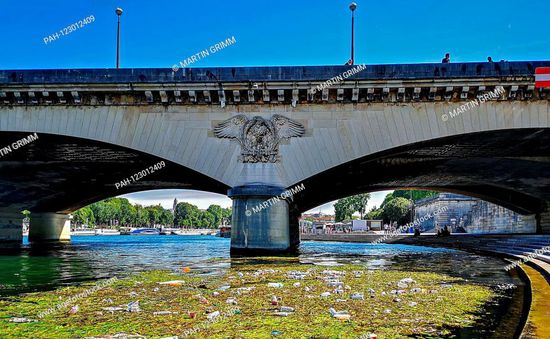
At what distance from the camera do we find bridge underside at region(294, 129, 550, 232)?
25.3 metres

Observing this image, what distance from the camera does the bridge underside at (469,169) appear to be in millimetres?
25328

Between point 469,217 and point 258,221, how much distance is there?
6617 cm

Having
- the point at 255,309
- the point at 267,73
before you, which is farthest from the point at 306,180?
the point at 255,309

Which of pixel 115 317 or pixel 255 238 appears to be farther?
pixel 255 238

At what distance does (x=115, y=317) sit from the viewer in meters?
7.52

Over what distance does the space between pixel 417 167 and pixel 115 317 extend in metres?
31.4

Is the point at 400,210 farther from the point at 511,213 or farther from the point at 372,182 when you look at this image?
the point at 372,182

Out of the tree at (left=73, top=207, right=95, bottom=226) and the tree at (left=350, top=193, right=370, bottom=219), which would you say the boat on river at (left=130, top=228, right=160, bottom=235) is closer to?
the tree at (left=73, top=207, right=95, bottom=226)

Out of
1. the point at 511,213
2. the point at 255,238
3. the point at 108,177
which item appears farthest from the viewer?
the point at 511,213

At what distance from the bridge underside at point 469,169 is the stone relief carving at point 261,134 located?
275 centimetres

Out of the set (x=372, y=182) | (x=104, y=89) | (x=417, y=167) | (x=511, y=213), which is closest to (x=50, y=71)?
(x=104, y=89)

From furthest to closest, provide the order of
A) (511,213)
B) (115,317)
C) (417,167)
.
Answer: (511,213)
(417,167)
(115,317)

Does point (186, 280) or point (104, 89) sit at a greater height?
point (104, 89)

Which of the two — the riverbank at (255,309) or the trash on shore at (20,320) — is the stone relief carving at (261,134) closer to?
the riverbank at (255,309)
